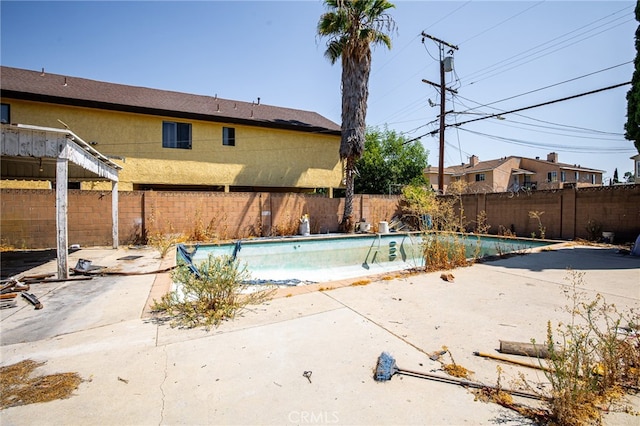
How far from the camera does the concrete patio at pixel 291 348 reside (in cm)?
212

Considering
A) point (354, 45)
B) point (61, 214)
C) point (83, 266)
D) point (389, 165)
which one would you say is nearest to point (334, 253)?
point (83, 266)

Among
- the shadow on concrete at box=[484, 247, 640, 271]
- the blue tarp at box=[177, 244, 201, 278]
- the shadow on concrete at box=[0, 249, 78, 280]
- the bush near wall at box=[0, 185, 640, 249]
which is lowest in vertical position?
the shadow on concrete at box=[0, 249, 78, 280]

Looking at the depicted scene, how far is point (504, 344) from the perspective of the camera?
3018mm

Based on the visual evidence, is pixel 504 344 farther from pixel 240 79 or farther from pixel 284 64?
pixel 240 79

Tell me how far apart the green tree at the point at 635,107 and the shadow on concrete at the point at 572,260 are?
3430 mm

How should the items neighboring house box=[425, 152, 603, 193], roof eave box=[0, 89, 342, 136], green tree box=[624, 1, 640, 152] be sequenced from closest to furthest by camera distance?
green tree box=[624, 1, 640, 152], roof eave box=[0, 89, 342, 136], neighboring house box=[425, 152, 603, 193]

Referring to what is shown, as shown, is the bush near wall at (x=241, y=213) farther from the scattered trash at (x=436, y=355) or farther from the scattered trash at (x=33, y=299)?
the scattered trash at (x=436, y=355)

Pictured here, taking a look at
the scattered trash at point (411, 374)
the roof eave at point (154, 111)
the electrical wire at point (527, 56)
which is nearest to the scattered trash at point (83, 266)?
the scattered trash at point (411, 374)

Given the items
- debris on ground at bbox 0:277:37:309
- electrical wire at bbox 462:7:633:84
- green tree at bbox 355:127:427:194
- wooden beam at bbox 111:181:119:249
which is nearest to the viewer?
debris on ground at bbox 0:277:37:309

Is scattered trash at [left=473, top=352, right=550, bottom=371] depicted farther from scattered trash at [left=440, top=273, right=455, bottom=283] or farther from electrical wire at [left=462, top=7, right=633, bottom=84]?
electrical wire at [left=462, top=7, right=633, bottom=84]

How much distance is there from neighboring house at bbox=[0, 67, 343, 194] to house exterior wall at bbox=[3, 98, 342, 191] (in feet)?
0.13

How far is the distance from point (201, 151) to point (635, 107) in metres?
17.2

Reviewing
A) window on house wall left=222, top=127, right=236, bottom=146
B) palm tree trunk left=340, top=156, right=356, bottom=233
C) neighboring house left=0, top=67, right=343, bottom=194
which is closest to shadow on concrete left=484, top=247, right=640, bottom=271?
palm tree trunk left=340, top=156, right=356, bottom=233

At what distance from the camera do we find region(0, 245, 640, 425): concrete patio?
2.12 metres
